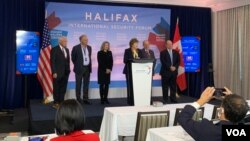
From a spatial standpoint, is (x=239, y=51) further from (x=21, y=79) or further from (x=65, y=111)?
(x=65, y=111)

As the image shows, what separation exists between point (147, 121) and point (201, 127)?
1217 mm

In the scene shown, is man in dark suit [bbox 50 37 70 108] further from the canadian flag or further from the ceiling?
the canadian flag

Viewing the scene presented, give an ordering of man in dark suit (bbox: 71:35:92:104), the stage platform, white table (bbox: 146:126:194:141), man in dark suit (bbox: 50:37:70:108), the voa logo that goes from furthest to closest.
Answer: man in dark suit (bbox: 71:35:92:104) → man in dark suit (bbox: 50:37:70:108) → the stage platform → white table (bbox: 146:126:194:141) → the voa logo

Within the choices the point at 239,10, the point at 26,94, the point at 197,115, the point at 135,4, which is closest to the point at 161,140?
the point at 197,115

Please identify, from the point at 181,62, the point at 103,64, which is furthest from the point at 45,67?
the point at 181,62

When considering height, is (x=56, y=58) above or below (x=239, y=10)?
below

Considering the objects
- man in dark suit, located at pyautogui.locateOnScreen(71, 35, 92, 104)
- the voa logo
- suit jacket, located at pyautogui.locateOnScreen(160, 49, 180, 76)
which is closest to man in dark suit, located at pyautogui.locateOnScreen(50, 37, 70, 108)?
man in dark suit, located at pyautogui.locateOnScreen(71, 35, 92, 104)

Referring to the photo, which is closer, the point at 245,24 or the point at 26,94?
the point at 26,94

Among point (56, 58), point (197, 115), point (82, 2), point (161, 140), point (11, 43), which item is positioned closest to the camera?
point (161, 140)

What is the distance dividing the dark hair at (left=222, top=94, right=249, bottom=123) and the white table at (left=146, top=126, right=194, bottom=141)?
609 millimetres

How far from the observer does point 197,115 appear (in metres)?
3.32

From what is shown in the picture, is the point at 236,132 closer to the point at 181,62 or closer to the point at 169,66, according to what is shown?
the point at 169,66

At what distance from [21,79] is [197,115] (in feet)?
15.2

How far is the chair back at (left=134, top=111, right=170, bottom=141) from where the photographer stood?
3.12 metres
